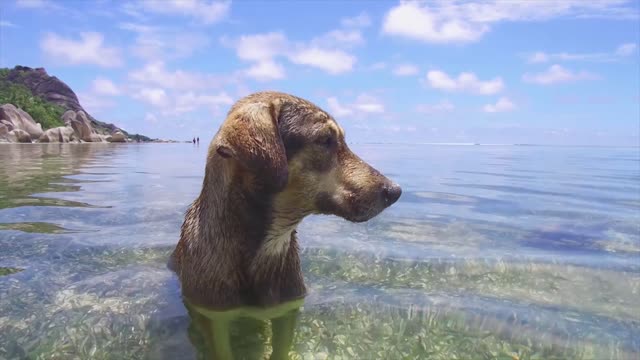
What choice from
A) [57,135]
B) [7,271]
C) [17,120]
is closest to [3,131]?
[17,120]

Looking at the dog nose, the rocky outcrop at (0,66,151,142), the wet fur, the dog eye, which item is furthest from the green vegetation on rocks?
the dog nose

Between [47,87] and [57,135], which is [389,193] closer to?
[57,135]

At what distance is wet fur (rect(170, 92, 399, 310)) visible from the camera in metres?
5.41

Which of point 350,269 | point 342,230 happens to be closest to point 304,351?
point 350,269

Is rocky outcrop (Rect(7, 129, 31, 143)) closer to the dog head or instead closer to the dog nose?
Answer: the dog head

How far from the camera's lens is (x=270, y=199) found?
5367mm

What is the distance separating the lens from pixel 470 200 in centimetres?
1534

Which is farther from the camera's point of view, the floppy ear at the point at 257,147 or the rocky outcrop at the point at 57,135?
the rocky outcrop at the point at 57,135

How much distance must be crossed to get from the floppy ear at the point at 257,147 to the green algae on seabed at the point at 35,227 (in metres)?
5.86

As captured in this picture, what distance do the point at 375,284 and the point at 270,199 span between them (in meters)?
2.25

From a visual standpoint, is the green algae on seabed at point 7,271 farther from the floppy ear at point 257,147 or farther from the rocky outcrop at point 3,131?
the rocky outcrop at point 3,131

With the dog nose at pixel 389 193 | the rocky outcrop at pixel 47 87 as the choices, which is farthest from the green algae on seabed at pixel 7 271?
the rocky outcrop at pixel 47 87

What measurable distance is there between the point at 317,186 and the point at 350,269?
241cm

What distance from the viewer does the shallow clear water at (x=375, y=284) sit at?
5098mm
